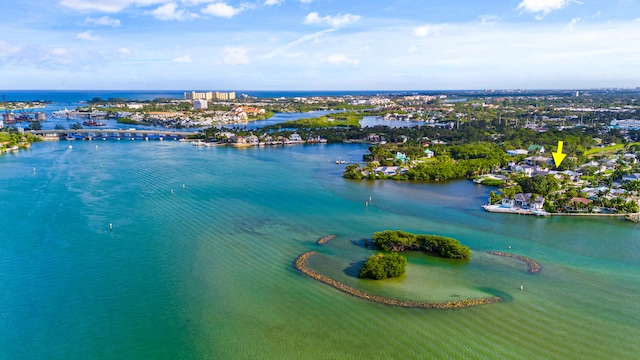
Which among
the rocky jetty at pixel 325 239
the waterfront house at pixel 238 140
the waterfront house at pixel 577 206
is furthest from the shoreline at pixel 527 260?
the waterfront house at pixel 238 140

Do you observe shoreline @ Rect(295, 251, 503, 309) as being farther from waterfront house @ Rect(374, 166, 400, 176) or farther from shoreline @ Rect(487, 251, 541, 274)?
waterfront house @ Rect(374, 166, 400, 176)

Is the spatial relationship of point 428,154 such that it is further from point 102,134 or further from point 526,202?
point 102,134

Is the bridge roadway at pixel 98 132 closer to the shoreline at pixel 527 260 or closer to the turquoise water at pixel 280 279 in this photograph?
the turquoise water at pixel 280 279

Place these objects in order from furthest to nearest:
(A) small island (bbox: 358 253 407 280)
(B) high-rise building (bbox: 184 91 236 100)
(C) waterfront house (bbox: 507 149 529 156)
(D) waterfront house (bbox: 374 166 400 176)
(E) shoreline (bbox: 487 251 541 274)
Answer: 1. (B) high-rise building (bbox: 184 91 236 100)
2. (C) waterfront house (bbox: 507 149 529 156)
3. (D) waterfront house (bbox: 374 166 400 176)
4. (E) shoreline (bbox: 487 251 541 274)
5. (A) small island (bbox: 358 253 407 280)

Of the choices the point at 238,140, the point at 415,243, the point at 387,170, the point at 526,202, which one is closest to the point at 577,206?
the point at 526,202

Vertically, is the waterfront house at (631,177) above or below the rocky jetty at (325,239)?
above

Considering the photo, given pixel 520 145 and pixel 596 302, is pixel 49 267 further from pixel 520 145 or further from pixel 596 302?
pixel 520 145

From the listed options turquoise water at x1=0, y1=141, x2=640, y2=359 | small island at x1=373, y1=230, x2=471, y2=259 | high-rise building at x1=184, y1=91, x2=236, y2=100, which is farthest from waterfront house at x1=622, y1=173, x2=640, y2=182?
high-rise building at x1=184, y1=91, x2=236, y2=100

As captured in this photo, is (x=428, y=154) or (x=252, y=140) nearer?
(x=428, y=154)
